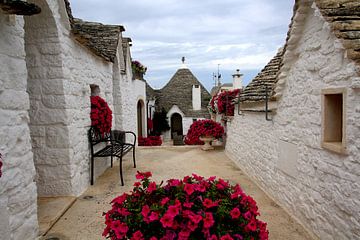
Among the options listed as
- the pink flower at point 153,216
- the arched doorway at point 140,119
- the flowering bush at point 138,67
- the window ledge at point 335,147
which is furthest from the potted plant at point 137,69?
the pink flower at point 153,216

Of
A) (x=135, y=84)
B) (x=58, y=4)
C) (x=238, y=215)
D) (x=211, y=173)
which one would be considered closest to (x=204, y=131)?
(x=211, y=173)

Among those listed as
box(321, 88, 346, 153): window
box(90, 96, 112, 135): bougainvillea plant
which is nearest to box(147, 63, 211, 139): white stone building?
box(90, 96, 112, 135): bougainvillea plant

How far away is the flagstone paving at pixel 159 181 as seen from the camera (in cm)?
359

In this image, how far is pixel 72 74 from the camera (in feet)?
15.7

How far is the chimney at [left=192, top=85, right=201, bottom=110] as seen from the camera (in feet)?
65.9

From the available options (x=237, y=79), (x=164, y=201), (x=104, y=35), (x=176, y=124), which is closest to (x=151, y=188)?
(x=164, y=201)

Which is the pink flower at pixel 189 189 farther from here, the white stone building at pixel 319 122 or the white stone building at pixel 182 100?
the white stone building at pixel 182 100

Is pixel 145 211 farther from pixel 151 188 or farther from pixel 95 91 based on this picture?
pixel 95 91

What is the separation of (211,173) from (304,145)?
3083 millimetres

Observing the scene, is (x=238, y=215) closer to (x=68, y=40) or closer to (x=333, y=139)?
(x=333, y=139)

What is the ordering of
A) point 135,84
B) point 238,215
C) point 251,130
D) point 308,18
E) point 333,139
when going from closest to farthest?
point 238,215 < point 333,139 < point 308,18 < point 251,130 < point 135,84

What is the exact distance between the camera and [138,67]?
1179 cm

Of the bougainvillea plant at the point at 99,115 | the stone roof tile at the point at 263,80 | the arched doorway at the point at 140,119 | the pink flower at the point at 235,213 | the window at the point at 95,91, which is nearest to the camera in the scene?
the pink flower at the point at 235,213

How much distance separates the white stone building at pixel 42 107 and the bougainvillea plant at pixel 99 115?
23 centimetres
